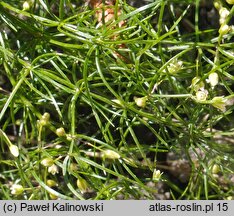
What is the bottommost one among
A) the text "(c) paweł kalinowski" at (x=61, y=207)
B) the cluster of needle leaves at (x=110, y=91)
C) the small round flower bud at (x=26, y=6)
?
the text "(c) paweł kalinowski" at (x=61, y=207)

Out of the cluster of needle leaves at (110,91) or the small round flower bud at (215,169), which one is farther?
the small round flower bud at (215,169)

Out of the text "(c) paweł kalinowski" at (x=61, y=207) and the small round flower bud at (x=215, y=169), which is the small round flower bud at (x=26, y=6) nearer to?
the text "(c) paweł kalinowski" at (x=61, y=207)

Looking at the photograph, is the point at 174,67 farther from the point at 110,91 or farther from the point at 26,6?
the point at 26,6

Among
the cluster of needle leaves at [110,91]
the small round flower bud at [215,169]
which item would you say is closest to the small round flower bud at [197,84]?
the cluster of needle leaves at [110,91]

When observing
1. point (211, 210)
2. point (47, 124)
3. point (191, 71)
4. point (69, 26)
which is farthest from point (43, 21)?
point (211, 210)

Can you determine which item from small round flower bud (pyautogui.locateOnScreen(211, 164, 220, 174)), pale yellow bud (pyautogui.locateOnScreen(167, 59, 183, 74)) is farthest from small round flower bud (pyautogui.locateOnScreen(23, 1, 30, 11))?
small round flower bud (pyautogui.locateOnScreen(211, 164, 220, 174))

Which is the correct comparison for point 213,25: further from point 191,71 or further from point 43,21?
point 43,21

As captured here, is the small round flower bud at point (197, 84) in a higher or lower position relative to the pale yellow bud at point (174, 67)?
lower

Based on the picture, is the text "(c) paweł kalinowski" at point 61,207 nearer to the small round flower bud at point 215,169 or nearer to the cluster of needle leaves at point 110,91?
the cluster of needle leaves at point 110,91

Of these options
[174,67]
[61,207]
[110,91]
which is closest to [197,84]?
[174,67]
